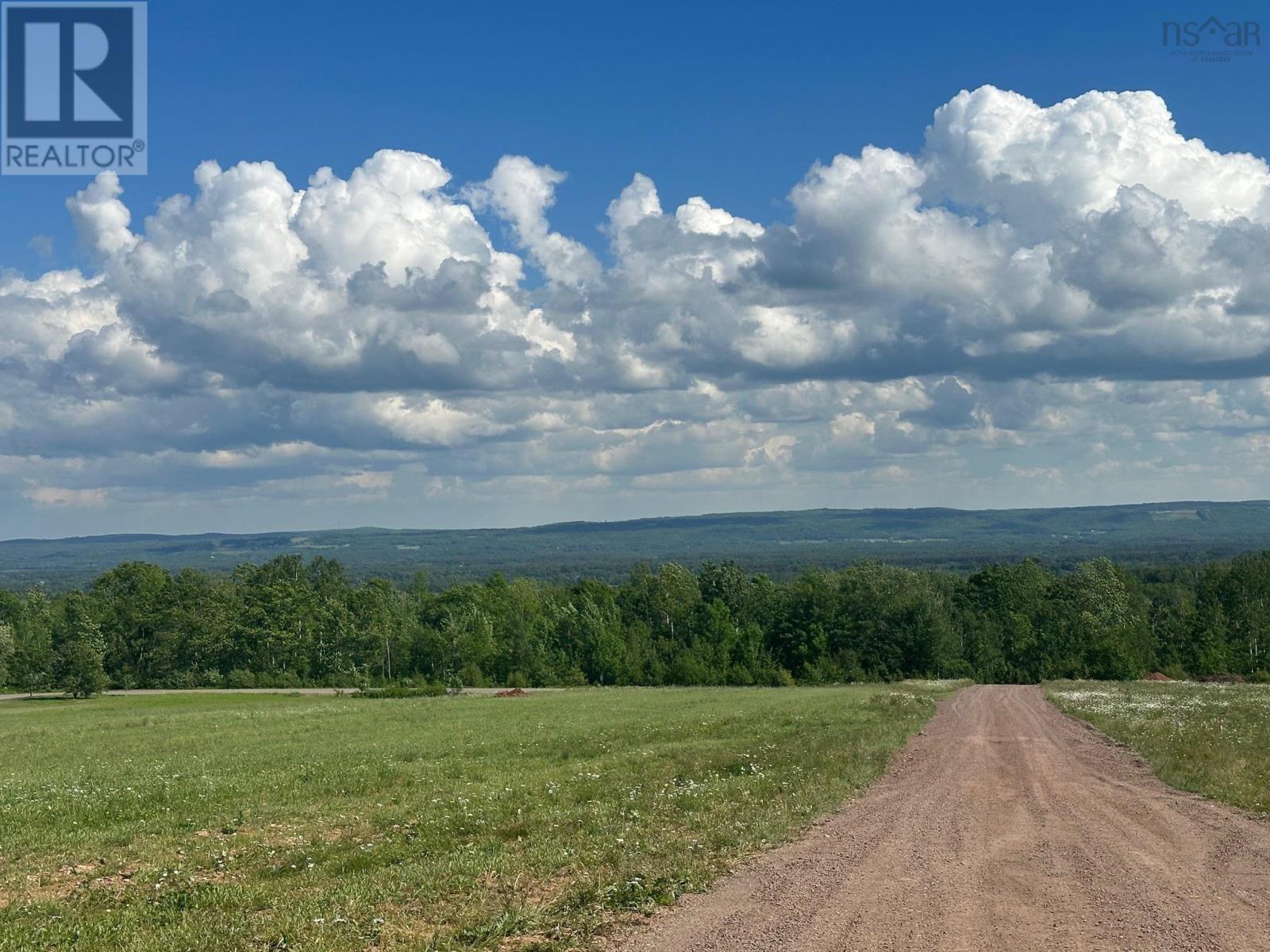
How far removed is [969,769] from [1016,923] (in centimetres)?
1276

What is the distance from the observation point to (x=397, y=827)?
58.4ft

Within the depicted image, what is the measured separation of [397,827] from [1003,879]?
1016cm

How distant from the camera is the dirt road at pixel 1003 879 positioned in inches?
440

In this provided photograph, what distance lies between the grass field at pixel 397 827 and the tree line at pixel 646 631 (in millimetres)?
63480

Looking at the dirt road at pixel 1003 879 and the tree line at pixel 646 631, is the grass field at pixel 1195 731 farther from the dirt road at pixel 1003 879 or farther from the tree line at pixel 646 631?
the tree line at pixel 646 631

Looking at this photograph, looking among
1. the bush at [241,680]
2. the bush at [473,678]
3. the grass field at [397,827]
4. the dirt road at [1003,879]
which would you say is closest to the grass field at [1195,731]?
the dirt road at [1003,879]

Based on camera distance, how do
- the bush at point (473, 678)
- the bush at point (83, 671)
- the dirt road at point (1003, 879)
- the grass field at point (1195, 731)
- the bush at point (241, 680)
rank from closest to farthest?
the dirt road at point (1003, 879) < the grass field at point (1195, 731) < the bush at point (83, 671) < the bush at point (473, 678) < the bush at point (241, 680)

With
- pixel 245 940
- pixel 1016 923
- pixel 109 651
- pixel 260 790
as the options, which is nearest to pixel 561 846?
pixel 245 940

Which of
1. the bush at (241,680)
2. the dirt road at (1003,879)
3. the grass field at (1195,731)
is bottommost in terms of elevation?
the bush at (241,680)

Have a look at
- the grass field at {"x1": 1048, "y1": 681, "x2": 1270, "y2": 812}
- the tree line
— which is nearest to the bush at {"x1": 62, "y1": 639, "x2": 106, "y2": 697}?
the tree line

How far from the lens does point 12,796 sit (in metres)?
23.0

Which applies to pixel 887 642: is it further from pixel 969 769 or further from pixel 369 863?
pixel 369 863

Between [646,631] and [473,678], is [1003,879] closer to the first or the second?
[473,678]

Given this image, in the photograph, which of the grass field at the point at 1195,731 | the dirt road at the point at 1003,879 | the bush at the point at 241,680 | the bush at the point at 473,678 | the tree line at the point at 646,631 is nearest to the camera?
the dirt road at the point at 1003,879
